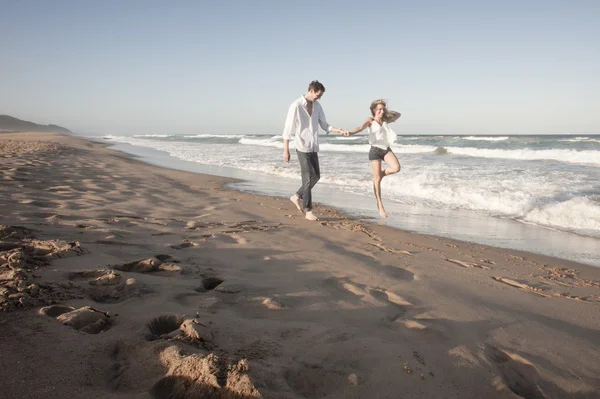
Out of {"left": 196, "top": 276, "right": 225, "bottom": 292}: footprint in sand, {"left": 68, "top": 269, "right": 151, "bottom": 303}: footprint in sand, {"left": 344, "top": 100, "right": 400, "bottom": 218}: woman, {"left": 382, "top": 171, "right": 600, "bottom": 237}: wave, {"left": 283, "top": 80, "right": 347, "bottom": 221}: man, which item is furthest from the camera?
{"left": 344, "top": 100, "right": 400, "bottom": 218}: woman

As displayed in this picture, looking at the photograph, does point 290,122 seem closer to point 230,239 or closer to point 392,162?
point 392,162

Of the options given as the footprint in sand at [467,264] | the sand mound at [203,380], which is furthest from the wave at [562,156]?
the sand mound at [203,380]

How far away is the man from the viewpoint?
5.30 m

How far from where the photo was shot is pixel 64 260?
2598 mm

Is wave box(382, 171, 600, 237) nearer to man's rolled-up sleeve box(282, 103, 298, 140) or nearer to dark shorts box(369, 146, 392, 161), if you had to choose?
dark shorts box(369, 146, 392, 161)

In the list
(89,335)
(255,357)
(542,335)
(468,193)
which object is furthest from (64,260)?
(468,193)

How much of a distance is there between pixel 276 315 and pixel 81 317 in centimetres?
95

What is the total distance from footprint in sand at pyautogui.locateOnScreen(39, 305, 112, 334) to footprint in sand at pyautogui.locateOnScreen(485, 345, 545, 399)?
1844 mm

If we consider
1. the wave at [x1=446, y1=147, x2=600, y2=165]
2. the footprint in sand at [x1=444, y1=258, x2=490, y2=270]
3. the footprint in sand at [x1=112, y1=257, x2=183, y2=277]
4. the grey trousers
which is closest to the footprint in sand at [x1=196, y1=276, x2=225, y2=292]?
the footprint in sand at [x1=112, y1=257, x2=183, y2=277]

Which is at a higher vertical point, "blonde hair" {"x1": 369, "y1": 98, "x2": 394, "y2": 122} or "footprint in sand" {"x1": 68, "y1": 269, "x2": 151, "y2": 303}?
"blonde hair" {"x1": 369, "y1": 98, "x2": 394, "y2": 122}

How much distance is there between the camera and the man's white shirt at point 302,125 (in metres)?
5.33

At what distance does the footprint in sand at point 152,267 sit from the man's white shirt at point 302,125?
9.78 feet

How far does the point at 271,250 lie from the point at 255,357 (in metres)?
1.95

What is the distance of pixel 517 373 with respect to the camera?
1.80 m
